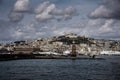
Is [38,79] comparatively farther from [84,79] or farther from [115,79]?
[115,79]

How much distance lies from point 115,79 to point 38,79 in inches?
535

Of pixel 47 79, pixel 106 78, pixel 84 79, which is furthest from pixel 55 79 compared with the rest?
pixel 106 78

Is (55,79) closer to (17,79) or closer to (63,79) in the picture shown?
(63,79)

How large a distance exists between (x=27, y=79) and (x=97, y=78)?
13080 mm

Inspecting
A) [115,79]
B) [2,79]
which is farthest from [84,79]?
[2,79]

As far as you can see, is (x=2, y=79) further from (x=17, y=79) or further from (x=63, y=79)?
(x=63, y=79)

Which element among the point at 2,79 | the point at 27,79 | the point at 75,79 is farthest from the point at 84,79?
the point at 2,79

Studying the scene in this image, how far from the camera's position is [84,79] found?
2475 inches

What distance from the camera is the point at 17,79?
200 feet

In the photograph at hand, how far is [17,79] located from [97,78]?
14811mm

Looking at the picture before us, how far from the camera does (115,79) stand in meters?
60.7

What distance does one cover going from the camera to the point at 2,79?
198 feet

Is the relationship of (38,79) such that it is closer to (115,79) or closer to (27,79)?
(27,79)

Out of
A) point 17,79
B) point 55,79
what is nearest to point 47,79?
point 55,79
